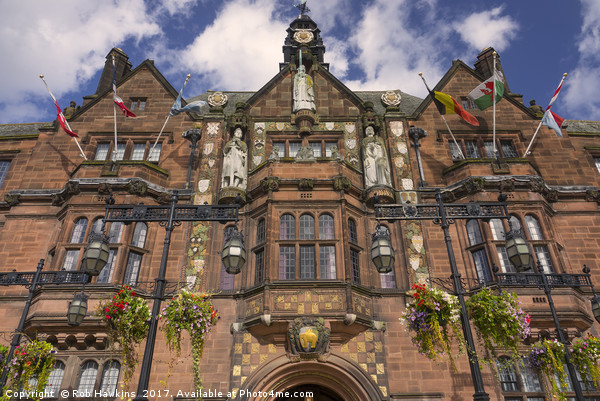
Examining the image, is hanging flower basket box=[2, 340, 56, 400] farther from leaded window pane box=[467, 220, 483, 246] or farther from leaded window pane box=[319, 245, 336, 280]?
A: leaded window pane box=[467, 220, 483, 246]

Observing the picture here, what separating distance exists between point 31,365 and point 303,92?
1655 cm

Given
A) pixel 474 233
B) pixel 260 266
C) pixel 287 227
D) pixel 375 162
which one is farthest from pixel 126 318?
pixel 474 233

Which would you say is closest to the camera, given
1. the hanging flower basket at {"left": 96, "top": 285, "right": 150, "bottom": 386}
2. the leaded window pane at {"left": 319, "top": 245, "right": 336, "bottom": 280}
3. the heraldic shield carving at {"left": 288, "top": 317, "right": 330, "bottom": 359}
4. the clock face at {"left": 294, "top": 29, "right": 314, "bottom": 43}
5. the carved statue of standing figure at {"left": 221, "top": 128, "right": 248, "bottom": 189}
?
the hanging flower basket at {"left": 96, "top": 285, "right": 150, "bottom": 386}

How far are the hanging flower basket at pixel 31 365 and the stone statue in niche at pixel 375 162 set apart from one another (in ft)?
45.4

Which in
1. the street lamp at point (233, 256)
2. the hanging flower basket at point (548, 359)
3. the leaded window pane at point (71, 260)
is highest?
the leaded window pane at point (71, 260)

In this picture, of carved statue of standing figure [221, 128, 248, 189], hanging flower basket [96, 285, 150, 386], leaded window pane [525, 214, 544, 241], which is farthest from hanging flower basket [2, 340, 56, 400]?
leaded window pane [525, 214, 544, 241]

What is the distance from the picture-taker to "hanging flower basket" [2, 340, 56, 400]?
45.4ft

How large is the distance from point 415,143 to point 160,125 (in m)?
13.0

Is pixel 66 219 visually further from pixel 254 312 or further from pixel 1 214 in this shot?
pixel 254 312

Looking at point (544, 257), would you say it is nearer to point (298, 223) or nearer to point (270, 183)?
point (298, 223)

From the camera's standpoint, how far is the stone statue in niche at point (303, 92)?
22844mm

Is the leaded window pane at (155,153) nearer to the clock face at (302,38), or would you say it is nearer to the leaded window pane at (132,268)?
the leaded window pane at (132,268)

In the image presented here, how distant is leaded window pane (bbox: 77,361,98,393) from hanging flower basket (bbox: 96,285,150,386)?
2351 mm

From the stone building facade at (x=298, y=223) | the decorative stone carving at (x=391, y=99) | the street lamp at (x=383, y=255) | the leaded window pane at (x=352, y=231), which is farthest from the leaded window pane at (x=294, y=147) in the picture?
the street lamp at (x=383, y=255)
